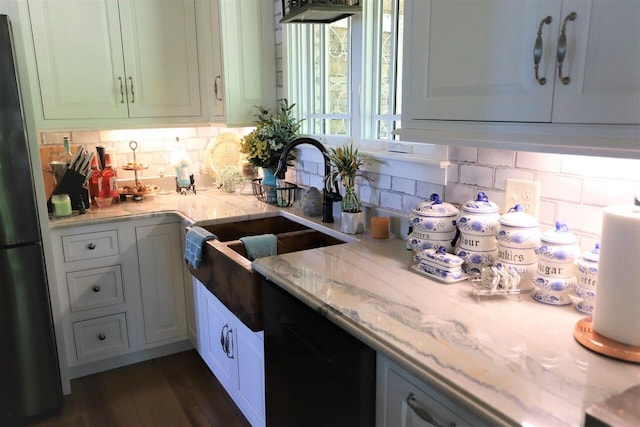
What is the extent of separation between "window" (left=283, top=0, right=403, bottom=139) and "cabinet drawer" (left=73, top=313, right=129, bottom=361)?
1.51m

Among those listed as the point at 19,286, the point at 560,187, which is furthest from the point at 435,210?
the point at 19,286

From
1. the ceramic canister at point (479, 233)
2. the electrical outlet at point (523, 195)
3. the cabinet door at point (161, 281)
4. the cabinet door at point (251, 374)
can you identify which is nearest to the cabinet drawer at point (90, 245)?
the cabinet door at point (161, 281)

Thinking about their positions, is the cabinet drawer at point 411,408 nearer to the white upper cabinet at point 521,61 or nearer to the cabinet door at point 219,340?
the white upper cabinet at point 521,61

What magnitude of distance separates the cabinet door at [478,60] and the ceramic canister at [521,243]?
0.35 m

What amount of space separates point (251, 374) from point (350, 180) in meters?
0.91

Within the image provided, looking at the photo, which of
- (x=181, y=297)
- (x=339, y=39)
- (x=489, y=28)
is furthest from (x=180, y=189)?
(x=489, y=28)

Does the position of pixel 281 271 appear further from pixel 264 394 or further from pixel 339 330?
pixel 264 394

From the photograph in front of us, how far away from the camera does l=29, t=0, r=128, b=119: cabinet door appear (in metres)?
2.56

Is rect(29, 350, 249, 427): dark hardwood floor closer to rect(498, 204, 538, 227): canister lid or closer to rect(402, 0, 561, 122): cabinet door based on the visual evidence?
rect(498, 204, 538, 227): canister lid

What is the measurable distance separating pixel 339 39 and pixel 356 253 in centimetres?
125

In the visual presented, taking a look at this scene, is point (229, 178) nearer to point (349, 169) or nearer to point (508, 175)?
point (349, 169)

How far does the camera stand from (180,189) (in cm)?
319

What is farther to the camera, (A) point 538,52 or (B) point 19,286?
(B) point 19,286

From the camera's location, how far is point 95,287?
8.48ft
